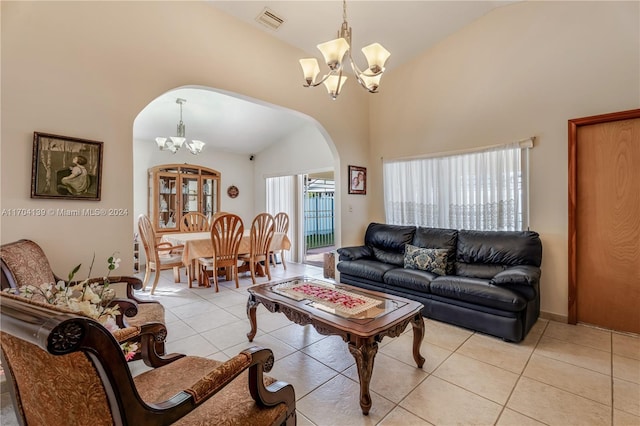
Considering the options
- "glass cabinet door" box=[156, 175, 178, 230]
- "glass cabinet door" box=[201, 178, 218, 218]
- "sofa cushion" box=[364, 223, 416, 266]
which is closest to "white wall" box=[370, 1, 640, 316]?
"sofa cushion" box=[364, 223, 416, 266]

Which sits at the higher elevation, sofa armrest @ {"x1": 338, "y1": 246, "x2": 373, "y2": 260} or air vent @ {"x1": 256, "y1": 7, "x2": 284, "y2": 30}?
air vent @ {"x1": 256, "y1": 7, "x2": 284, "y2": 30}

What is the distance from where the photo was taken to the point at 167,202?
5492 mm

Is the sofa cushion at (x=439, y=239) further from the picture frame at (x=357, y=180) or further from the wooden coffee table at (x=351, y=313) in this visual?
the wooden coffee table at (x=351, y=313)

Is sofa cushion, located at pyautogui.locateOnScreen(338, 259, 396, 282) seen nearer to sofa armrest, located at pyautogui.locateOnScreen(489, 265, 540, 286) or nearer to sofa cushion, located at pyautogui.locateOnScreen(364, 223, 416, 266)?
sofa cushion, located at pyautogui.locateOnScreen(364, 223, 416, 266)

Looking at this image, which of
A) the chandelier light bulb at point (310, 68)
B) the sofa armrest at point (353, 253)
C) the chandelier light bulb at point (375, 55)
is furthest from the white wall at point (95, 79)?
the sofa armrest at point (353, 253)

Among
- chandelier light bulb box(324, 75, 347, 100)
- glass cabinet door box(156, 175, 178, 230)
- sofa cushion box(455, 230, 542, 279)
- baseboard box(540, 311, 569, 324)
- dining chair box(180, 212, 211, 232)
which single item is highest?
chandelier light bulb box(324, 75, 347, 100)

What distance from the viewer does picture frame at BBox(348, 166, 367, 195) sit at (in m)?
4.35

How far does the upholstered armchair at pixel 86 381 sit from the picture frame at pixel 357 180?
3.45 m

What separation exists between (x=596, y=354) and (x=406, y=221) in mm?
2363

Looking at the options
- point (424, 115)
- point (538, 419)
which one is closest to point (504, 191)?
point (424, 115)

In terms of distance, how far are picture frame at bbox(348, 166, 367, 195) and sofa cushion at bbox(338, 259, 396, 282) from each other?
1.12m

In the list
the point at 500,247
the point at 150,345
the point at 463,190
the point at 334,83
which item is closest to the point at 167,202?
the point at 334,83

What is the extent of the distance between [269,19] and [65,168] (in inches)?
96.1

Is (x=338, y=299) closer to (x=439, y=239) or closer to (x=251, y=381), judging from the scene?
(x=251, y=381)
